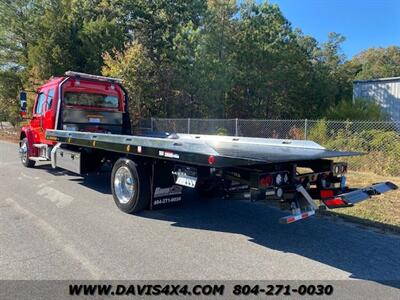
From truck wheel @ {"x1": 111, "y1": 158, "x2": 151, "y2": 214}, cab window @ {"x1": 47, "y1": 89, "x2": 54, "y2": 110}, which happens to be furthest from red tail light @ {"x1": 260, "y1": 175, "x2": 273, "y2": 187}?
cab window @ {"x1": 47, "y1": 89, "x2": 54, "y2": 110}

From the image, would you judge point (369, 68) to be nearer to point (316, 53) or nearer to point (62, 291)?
point (316, 53)

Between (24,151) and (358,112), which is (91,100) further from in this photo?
(358,112)

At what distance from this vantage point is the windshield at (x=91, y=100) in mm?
10812

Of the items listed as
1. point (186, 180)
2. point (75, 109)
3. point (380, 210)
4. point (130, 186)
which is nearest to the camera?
point (186, 180)

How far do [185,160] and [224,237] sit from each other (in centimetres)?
124

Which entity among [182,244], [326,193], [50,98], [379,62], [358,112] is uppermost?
[379,62]

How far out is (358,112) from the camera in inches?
803

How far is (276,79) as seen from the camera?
27.0m

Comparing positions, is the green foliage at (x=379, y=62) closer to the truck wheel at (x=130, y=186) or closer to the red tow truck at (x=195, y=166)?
the red tow truck at (x=195, y=166)

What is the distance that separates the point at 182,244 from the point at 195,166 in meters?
1.13

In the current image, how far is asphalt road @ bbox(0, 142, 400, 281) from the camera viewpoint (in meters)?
4.53

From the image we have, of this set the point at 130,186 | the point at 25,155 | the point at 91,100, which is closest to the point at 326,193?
the point at 130,186

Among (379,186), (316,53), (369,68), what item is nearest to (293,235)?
(379,186)

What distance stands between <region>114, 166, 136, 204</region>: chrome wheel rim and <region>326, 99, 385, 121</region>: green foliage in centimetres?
1511
